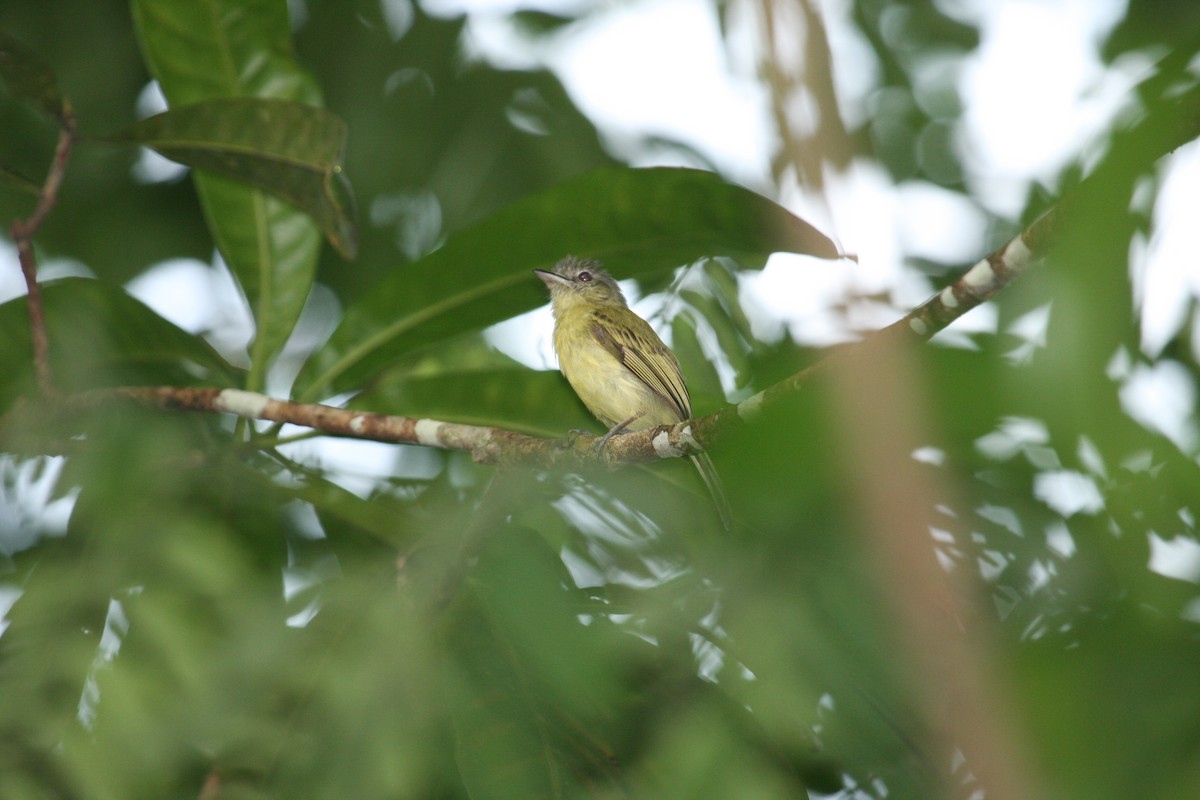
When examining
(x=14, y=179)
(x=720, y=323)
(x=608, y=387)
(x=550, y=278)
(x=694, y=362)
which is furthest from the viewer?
(x=608, y=387)

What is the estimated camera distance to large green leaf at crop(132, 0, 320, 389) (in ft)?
10.5

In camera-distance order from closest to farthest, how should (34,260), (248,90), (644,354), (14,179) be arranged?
(34,260) → (14,179) → (248,90) → (644,354)

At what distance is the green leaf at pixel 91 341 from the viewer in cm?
292

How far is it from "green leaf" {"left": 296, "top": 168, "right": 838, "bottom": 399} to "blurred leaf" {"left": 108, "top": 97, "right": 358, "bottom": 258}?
356 mm

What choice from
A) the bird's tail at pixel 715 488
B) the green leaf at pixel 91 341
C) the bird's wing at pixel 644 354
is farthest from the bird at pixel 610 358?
the green leaf at pixel 91 341

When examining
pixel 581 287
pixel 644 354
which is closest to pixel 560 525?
pixel 644 354

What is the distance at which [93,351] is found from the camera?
2949 mm

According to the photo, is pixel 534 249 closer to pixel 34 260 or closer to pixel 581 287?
pixel 34 260

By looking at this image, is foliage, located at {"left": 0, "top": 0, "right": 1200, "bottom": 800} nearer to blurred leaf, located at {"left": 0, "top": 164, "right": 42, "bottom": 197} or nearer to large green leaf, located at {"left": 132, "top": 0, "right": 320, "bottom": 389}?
large green leaf, located at {"left": 132, "top": 0, "right": 320, "bottom": 389}

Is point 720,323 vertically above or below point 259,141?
below

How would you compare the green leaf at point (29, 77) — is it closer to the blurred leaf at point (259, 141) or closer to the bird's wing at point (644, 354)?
the blurred leaf at point (259, 141)

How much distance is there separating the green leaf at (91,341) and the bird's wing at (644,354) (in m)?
1.64

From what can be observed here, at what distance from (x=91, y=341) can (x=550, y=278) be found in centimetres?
164

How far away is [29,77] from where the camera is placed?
2723 mm
